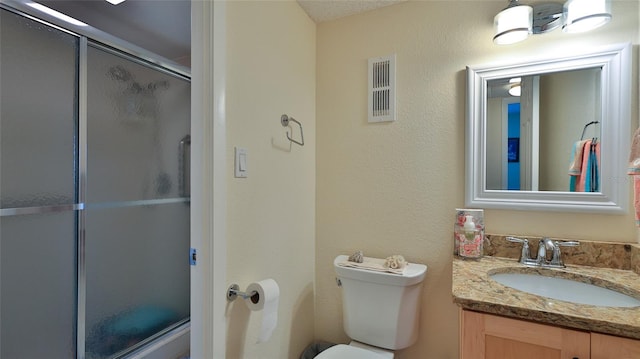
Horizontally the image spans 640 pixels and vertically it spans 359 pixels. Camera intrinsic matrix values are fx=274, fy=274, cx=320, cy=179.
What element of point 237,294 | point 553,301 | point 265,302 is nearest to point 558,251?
point 553,301

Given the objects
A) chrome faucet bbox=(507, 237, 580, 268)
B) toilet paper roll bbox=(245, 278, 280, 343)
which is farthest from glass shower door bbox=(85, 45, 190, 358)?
chrome faucet bbox=(507, 237, 580, 268)

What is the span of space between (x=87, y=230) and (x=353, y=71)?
6.04 ft

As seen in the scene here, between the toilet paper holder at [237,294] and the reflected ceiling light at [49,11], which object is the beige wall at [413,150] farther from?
the reflected ceiling light at [49,11]

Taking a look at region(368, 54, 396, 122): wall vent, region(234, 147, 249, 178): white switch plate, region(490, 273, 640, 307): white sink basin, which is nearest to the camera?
region(490, 273, 640, 307): white sink basin

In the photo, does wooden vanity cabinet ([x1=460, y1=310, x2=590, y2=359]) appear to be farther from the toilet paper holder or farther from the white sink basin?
the toilet paper holder

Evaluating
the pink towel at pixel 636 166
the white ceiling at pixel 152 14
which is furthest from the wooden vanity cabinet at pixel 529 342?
the white ceiling at pixel 152 14

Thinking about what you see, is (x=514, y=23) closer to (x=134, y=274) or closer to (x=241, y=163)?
(x=241, y=163)

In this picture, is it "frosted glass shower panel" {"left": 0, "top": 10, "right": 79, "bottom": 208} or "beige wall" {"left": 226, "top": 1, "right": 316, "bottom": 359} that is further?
"frosted glass shower panel" {"left": 0, "top": 10, "right": 79, "bottom": 208}

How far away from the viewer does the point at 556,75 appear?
1.26m

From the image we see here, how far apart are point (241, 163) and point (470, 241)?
42.8 inches

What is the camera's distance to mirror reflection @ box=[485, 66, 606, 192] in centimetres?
120

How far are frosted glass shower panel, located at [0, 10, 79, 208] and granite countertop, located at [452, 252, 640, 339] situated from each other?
6.56 feet

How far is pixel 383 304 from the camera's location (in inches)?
52.5

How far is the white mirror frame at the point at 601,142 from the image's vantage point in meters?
1.14
